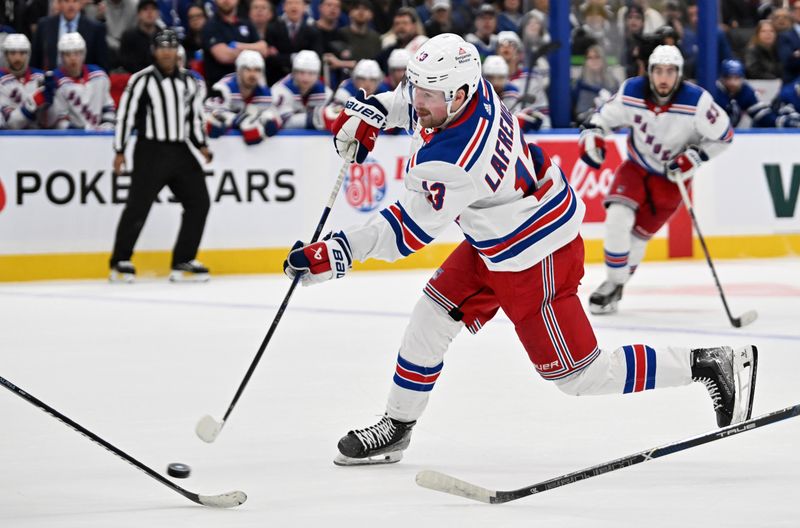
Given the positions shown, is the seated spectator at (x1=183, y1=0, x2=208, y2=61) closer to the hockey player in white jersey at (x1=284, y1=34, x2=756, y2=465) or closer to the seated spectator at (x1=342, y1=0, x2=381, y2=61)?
the seated spectator at (x1=342, y1=0, x2=381, y2=61)

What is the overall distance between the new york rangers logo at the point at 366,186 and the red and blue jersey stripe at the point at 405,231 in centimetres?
555

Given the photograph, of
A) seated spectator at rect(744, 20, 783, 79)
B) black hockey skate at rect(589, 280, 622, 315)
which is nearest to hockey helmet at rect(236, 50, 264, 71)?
black hockey skate at rect(589, 280, 622, 315)

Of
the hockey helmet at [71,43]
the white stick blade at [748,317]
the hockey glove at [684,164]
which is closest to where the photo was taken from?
the white stick blade at [748,317]

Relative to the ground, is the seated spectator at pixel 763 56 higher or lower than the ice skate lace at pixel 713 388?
lower

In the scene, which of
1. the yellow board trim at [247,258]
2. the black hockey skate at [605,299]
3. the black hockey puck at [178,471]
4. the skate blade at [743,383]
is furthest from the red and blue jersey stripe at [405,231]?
the yellow board trim at [247,258]

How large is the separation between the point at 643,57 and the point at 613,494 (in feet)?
20.7

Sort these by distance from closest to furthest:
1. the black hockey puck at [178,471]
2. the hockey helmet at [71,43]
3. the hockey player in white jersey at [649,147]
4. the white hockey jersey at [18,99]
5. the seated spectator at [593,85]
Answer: the black hockey puck at [178,471]
the hockey player in white jersey at [649,147]
the white hockey jersey at [18,99]
the hockey helmet at [71,43]
the seated spectator at [593,85]

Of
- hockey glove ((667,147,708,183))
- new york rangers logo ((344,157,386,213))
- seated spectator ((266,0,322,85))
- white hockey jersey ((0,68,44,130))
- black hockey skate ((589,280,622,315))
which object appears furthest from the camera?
seated spectator ((266,0,322,85))

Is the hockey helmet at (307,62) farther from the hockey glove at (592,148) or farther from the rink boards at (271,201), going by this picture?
the hockey glove at (592,148)

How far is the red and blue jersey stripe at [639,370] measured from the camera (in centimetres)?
359

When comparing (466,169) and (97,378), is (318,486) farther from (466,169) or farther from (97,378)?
(97,378)

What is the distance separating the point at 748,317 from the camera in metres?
6.30

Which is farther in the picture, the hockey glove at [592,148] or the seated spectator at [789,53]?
the seated spectator at [789,53]

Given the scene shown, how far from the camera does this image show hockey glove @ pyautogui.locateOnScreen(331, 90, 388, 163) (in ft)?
12.7
